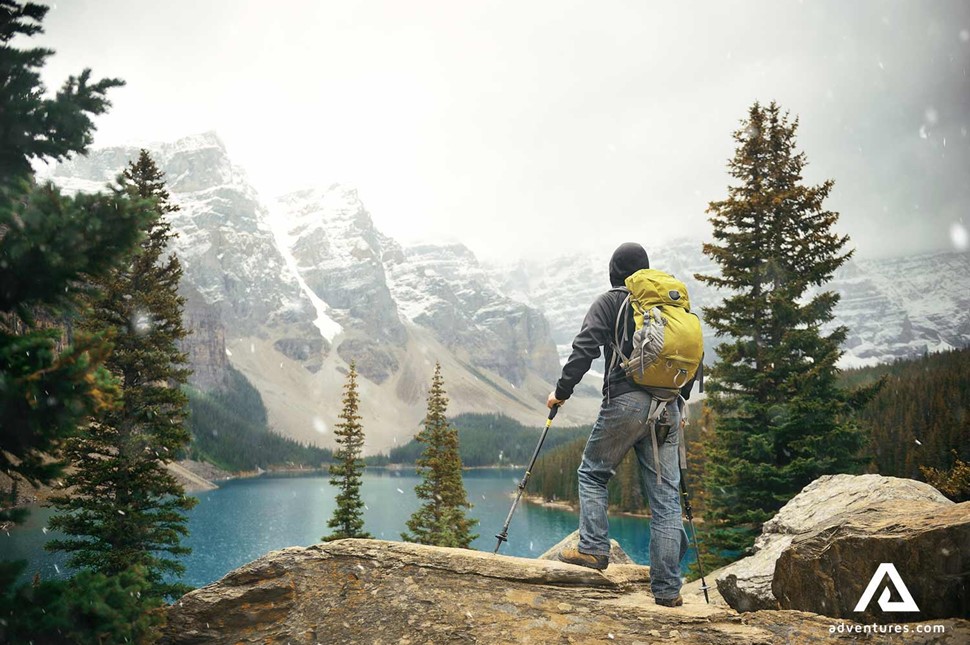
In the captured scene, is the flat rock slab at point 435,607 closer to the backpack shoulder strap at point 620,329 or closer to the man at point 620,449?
the man at point 620,449

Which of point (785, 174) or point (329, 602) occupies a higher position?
point (785, 174)

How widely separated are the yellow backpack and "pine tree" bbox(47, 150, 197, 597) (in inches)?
561

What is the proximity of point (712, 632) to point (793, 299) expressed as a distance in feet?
43.1

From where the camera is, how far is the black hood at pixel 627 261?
246 inches

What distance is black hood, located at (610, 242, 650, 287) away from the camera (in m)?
6.25

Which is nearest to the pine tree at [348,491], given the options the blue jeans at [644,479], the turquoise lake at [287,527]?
the turquoise lake at [287,527]

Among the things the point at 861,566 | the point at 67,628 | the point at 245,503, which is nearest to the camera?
the point at 67,628

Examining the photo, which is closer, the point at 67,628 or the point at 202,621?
the point at 67,628

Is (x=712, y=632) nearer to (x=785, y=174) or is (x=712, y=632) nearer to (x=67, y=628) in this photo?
(x=67, y=628)

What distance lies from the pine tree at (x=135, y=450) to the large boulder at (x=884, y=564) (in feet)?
53.4

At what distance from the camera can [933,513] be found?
17.0 ft

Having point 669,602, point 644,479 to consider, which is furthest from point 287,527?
point 669,602

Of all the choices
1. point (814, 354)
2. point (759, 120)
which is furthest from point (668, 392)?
point (759, 120)

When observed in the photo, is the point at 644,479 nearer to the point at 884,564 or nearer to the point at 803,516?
the point at 884,564
